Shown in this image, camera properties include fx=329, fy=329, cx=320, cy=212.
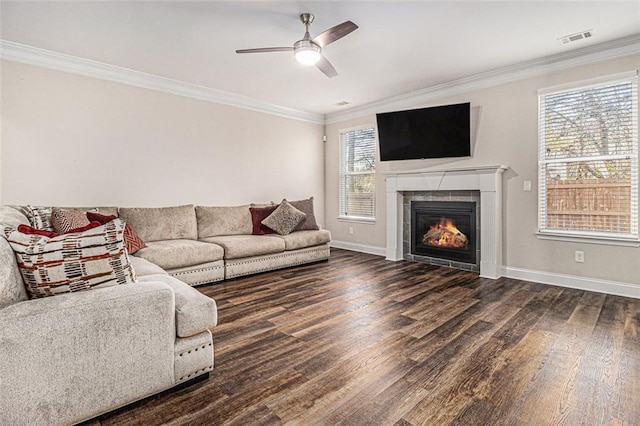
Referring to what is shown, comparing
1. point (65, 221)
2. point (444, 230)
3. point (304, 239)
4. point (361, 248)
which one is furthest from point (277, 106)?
point (65, 221)

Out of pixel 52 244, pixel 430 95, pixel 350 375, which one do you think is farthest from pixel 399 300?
pixel 430 95

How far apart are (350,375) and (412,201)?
3696 millimetres

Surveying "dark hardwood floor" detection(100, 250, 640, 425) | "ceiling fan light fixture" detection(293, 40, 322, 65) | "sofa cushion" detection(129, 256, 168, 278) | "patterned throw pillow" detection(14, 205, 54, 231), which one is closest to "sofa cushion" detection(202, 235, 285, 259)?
"dark hardwood floor" detection(100, 250, 640, 425)

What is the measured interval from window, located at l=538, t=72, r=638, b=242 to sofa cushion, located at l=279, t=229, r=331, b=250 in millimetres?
2893

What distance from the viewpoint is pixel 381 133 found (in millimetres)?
5371

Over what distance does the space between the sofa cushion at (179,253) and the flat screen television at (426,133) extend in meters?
3.11

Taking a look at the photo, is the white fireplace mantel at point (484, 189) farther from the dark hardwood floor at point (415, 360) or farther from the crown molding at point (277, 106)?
the crown molding at point (277, 106)

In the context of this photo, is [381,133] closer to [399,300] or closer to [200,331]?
[399,300]

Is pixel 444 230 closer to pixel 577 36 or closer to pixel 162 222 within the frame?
pixel 577 36

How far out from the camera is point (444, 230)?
491 cm

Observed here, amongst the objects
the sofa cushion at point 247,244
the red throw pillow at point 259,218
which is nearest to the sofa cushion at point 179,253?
the sofa cushion at point 247,244

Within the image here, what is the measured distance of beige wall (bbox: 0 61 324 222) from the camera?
357cm

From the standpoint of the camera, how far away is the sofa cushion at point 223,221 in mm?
4629

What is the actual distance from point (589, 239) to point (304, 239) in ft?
11.3
